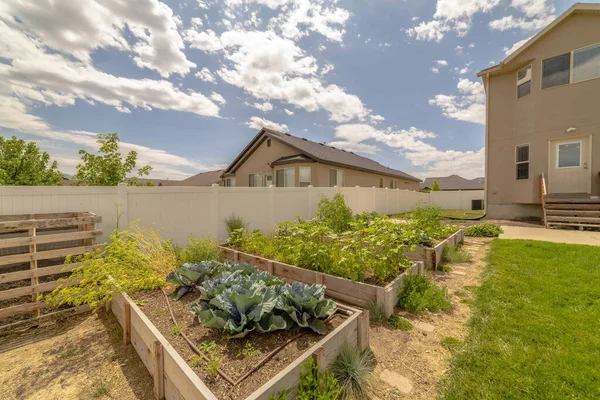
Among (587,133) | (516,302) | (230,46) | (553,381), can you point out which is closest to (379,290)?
(553,381)

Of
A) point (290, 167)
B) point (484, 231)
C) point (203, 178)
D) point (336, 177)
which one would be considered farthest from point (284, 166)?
point (203, 178)

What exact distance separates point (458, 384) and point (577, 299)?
8.74ft

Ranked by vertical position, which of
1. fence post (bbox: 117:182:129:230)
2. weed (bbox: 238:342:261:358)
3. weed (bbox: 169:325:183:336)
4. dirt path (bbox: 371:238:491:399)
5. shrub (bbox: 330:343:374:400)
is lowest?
dirt path (bbox: 371:238:491:399)

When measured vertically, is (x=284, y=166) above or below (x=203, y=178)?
below

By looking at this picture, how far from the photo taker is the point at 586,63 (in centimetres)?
849

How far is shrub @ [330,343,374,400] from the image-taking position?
5.95ft

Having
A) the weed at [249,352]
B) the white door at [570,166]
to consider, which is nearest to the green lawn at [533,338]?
the weed at [249,352]

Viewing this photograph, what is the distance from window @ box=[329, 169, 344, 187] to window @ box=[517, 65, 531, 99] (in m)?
8.66

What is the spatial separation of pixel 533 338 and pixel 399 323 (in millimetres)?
1247

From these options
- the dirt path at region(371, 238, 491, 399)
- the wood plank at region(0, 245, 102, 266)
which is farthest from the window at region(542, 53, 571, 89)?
the wood plank at region(0, 245, 102, 266)

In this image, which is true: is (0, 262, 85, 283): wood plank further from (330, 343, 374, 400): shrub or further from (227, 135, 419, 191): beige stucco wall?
(227, 135, 419, 191): beige stucco wall

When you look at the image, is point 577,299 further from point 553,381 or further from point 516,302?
point 553,381

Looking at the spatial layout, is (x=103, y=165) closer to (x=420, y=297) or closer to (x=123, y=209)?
Answer: (x=123, y=209)

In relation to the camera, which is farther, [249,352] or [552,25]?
[552,25]
